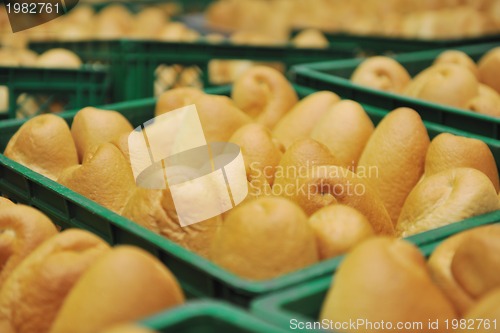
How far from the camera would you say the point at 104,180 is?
48.9 inches

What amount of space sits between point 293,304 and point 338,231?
0.18 metres

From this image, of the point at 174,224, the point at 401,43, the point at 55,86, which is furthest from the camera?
the point at 401,43

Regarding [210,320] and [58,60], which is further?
[58,60]

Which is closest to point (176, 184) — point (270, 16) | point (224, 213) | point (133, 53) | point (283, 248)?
point (224, 213)

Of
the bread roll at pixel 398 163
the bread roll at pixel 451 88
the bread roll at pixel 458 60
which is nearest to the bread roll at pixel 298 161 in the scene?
the bread roll at pixel 398 163

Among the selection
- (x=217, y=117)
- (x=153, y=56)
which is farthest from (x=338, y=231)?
(x=153, y=56)

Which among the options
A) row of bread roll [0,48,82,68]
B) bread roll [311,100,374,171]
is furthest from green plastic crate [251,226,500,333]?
row of bread roll [0,48,82,68]

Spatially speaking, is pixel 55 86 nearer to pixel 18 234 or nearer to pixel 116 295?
pixel 18 234

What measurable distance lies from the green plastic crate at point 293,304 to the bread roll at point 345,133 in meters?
0.61

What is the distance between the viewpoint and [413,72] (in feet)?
7.64

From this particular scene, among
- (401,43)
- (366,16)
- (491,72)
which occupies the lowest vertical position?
(366,16)

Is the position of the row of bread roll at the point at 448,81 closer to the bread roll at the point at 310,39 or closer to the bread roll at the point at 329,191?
the bread roll at the point at 329,191

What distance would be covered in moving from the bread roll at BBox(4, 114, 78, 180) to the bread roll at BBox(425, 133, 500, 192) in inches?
28.4

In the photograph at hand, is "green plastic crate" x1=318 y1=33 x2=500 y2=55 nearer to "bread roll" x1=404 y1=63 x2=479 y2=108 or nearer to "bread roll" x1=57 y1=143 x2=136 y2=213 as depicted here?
"bread roll" x1=404 y1=63 x2=479 y2=108
